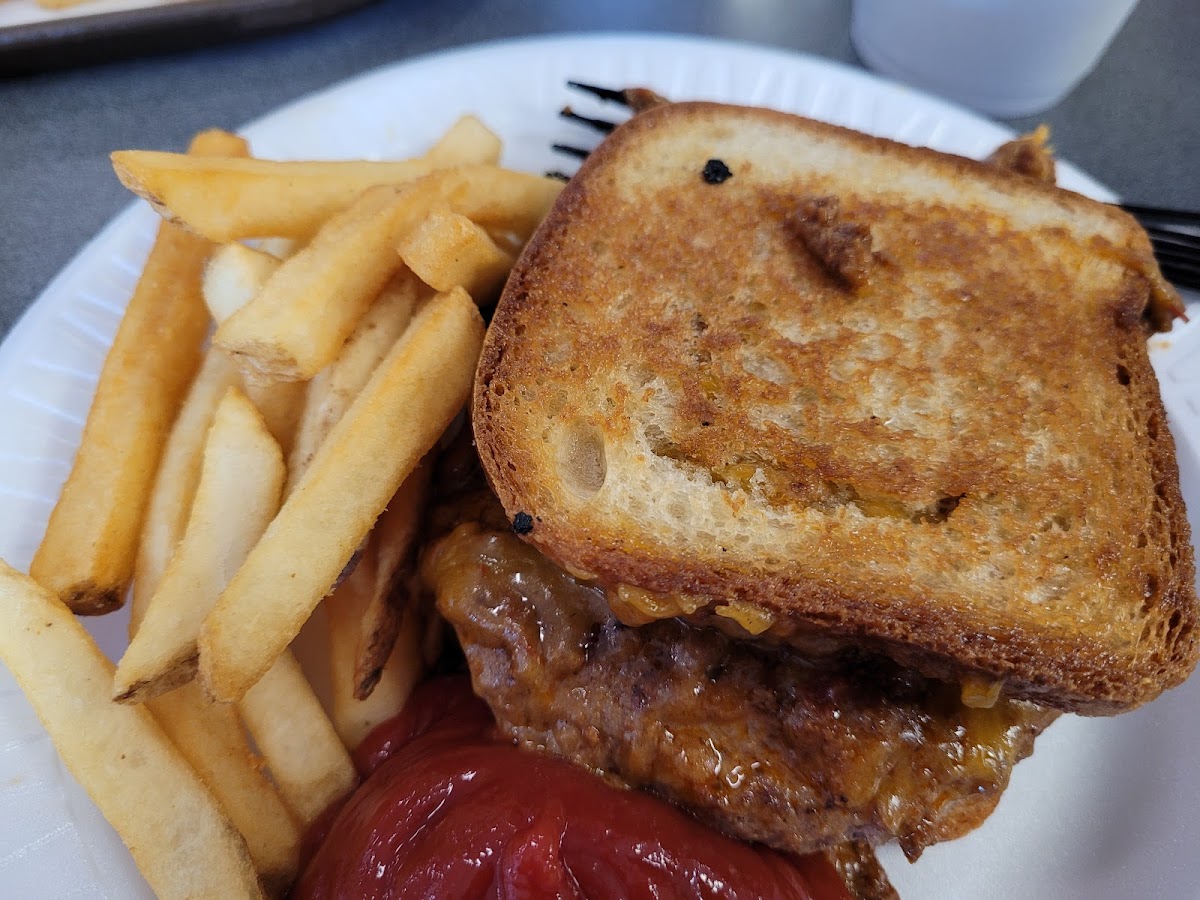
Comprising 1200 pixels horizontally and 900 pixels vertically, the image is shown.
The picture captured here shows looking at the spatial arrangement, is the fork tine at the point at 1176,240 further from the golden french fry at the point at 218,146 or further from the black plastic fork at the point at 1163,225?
the golden french fry at the point at 218,146

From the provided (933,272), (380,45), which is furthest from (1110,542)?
(380,45)

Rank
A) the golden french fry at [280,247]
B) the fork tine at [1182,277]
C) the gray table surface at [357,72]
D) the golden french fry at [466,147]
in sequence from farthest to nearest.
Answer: the gray table surface at [357,72] → the fork tine at [1182,277] → the golden french fry at [466,147] → the golden french fry at [280,247]

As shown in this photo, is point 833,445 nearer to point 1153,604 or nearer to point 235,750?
point 1153,604

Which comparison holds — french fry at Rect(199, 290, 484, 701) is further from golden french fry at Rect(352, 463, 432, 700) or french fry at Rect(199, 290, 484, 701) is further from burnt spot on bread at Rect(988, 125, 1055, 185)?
burnt spot on bread at Rect(988, 125, 1055, 185)

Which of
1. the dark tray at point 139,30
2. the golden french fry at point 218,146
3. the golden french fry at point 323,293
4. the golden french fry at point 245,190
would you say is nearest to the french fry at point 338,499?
the golden french fry at point 323,293

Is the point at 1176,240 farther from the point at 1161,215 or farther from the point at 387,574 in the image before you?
the point at 387,574

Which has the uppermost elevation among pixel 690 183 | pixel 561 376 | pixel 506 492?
pixel 690 183

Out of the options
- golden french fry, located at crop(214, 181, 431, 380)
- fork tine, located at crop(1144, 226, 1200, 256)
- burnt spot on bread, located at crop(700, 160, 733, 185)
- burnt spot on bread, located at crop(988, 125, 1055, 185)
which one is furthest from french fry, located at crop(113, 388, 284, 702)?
fork tine, located at crop(1144, 226, 1200, 256)
